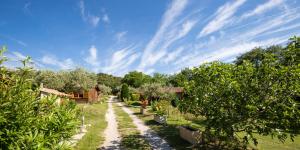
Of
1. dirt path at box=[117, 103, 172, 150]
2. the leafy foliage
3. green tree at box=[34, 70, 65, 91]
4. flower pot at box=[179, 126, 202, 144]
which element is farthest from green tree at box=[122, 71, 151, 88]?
the leafy foliage

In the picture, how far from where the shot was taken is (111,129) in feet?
63.8

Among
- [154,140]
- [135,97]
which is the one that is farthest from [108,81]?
[154,140]

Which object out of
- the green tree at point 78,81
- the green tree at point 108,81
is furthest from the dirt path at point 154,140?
the green tree at point 108,81

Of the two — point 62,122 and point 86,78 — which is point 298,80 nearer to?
point 62,122

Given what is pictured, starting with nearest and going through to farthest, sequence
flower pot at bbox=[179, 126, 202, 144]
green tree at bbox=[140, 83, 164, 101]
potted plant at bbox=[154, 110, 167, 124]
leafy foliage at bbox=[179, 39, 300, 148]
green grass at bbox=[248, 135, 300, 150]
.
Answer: leafy foliage at bbox=[179, 39, 300, 148], flower pot at bbox=[179, 126, 202, 144], green grass at bbox=[248, 135, 300, 150], potted plant at bbox=[154, 110, 167, 124], green tree at bbox=[140, 83, 164, 101]

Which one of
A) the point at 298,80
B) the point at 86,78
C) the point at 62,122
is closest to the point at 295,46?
the point at 298,80

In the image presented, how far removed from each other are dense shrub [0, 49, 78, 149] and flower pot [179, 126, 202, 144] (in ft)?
29.8

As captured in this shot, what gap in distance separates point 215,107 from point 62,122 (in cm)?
757

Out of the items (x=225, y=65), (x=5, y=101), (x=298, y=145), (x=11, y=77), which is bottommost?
A: (x=298, y=145)

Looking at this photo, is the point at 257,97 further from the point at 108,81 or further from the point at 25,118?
the point at 108,81

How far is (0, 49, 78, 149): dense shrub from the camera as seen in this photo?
5199mm

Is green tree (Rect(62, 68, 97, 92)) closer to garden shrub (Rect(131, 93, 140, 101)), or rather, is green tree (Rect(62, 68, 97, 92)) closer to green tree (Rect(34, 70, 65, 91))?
green tree (Rect(34, 70, 65, 91))

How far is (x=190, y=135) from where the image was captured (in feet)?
47.4

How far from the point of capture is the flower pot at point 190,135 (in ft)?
44.7
